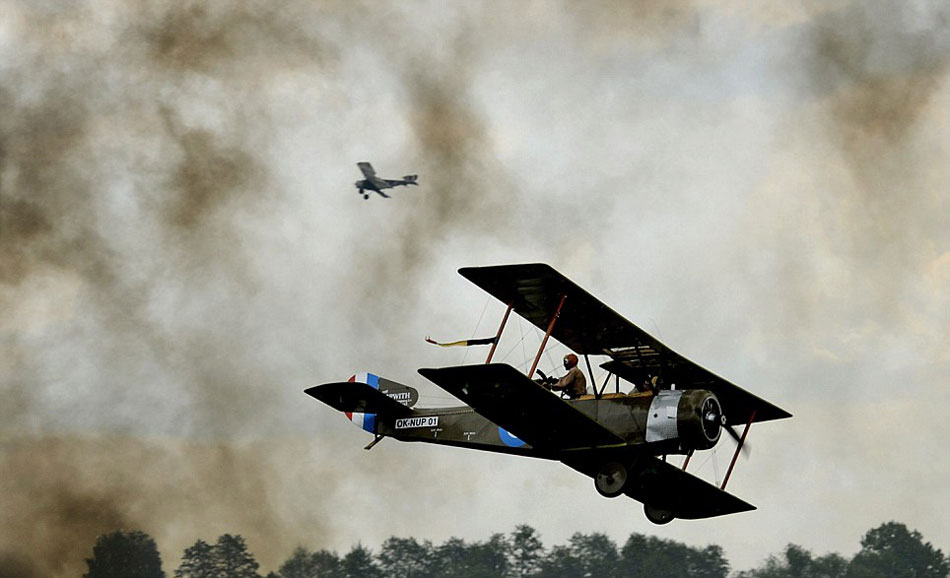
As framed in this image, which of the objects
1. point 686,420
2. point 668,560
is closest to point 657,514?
point 686,420

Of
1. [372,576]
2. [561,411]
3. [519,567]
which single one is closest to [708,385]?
[561,411]

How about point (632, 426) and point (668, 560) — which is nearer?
point (632, 426)

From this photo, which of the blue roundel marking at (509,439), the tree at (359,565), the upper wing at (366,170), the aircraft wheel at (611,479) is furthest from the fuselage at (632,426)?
the tree at (359,565)

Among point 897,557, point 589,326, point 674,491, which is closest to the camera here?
point 589,326

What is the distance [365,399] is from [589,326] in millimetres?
4676

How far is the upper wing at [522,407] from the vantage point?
805 inches

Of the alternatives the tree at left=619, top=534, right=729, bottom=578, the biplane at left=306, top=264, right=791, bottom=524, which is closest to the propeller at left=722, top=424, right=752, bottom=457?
the biplane at left=306, top=264, right=791, bottom=524

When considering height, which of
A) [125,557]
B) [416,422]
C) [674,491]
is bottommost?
[674,491]

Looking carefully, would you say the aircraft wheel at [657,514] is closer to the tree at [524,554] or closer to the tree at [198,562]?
the tree at [198,562]

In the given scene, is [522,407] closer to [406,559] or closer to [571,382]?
[571,382]

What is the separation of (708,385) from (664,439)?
9.52ft

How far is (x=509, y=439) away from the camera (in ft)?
77.5

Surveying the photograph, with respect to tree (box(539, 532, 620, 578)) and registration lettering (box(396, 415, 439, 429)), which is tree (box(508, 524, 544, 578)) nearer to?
tree (box(539, 532, 620, 578))

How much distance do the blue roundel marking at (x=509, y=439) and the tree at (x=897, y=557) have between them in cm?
5088
